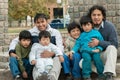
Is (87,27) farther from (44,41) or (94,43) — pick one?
(44,41)

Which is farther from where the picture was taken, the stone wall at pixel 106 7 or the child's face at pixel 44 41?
the stone wall at pixel 106 7

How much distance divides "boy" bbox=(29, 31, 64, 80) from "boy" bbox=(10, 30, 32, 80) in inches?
5.5

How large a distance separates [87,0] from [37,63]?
4514 mm

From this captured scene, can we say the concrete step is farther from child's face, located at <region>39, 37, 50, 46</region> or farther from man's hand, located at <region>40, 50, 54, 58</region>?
child's face, located at <region>39, 37, 50, 46</region>

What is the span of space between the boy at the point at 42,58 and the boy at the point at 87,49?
1.05 ft

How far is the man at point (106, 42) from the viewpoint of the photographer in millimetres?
5371

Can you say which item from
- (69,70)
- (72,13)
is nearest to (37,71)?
(69,70)

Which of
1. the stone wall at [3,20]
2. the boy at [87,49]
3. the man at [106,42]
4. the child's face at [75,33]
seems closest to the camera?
the man at [106,42]

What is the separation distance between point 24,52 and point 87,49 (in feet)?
3.28

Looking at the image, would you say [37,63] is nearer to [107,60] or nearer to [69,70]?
[69,70]

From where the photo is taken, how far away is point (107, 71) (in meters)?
5.33

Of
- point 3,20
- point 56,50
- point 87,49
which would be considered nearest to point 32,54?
point 56,50

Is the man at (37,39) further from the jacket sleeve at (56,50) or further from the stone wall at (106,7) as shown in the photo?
the stone wall at (106,7)

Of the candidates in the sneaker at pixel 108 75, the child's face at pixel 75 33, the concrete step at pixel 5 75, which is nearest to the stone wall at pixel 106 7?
the child's face at pixel 75 33
